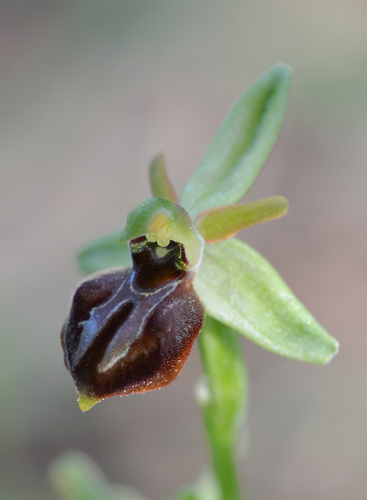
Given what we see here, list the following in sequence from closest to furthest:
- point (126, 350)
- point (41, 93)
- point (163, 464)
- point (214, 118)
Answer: point (126, 350) < point (163, 464) < point (214, 118) < point (41, 93)

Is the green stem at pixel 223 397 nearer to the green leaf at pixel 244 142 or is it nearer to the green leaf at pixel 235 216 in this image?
the green leaf at pixel 235 216

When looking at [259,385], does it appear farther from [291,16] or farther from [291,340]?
[291,16]

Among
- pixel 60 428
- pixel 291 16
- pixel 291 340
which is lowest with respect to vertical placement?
pixel 291 340

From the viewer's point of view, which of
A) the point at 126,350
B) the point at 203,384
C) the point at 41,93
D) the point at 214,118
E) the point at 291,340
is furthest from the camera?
the point at 41,93

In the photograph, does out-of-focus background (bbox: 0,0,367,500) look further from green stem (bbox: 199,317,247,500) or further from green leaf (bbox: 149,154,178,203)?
green leaf (bbox: 149,154,178,203)

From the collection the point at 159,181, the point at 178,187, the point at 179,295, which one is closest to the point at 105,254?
the point at 159,181

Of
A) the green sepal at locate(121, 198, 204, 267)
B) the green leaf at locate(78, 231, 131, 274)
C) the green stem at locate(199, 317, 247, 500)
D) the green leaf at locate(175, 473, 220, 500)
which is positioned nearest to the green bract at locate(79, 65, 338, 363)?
the green sepal at locate(121, 198, 204, 267)

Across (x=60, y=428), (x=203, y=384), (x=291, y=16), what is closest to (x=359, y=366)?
(x=60, y=428)
